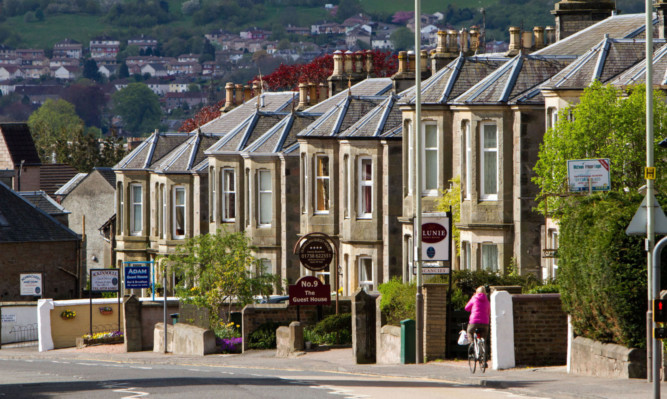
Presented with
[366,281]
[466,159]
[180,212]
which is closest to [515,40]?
[366,281]

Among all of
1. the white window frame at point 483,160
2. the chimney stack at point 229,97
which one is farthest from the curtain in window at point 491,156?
the chimney stack at point 229,97

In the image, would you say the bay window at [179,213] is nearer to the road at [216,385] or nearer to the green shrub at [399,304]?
the road at [216,385]

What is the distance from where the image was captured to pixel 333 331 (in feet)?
127

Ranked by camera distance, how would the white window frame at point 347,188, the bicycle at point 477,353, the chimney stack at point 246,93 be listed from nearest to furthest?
the bicycle at point 477,353 → the white window frame at point 347,188 → the chimney stack at point 246,93

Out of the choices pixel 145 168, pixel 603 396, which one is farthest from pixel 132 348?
pixel 603 396

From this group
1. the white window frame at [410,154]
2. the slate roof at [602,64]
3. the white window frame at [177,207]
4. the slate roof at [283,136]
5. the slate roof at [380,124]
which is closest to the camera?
the slate roof at [602,64]

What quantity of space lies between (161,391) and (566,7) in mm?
27239

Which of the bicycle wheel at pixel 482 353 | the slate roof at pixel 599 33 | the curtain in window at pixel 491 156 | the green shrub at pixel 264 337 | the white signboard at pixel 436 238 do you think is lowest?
the green shrub at pixel 264 337

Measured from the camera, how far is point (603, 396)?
74.8ft

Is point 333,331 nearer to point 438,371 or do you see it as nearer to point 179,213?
point 438,371

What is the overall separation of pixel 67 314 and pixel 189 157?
882 cm

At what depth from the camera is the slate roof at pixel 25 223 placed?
64312 millimetres

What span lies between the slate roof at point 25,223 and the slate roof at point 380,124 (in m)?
23.4

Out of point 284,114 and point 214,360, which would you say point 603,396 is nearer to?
point 214,360
